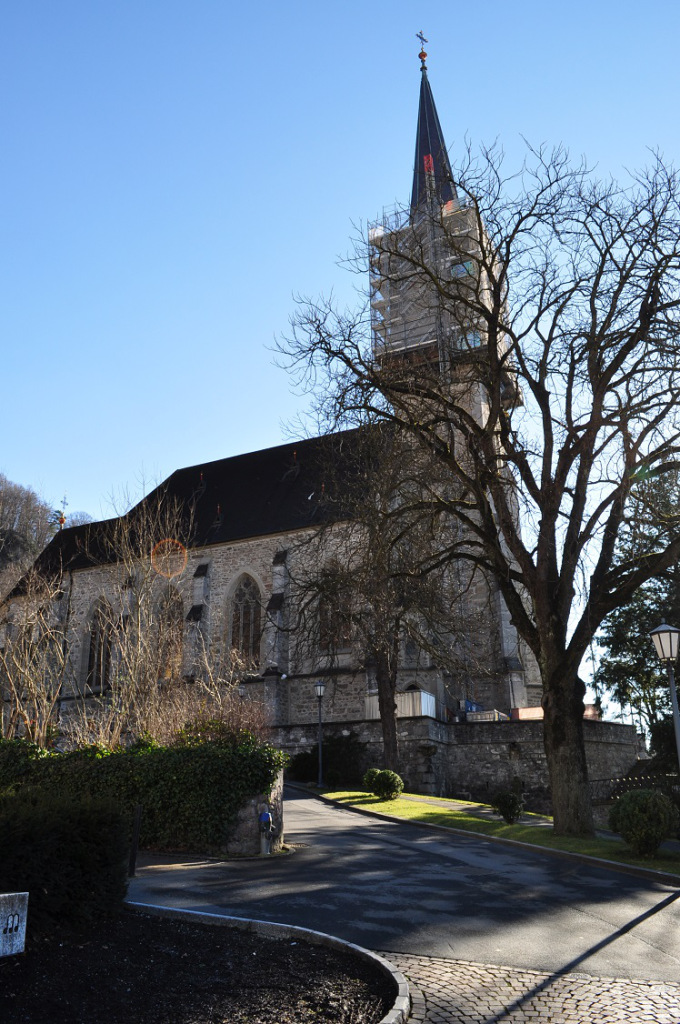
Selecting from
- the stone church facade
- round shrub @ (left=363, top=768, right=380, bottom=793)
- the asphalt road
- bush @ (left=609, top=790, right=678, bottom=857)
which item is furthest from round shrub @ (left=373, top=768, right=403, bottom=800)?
bush @ (left=609, top=790, right=678, bottom=857)

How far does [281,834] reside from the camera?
1322 centimetres

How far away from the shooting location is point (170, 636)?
87.1 feet

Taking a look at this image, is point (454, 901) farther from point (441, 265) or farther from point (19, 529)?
point (19, 529)

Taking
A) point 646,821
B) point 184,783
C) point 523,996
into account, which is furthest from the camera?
point 184,783

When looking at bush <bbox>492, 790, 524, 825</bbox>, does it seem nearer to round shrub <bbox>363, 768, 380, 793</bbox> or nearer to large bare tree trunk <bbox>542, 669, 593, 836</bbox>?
large bare tree trunk <bbox>542, 669, 593, 836</bbox>

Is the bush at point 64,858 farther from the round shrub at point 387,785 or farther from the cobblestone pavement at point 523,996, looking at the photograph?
the round shrub at point 387,785

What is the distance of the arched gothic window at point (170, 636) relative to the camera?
2239cm

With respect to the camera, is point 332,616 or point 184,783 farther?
point 332,616

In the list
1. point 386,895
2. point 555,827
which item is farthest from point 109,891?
point 555,827

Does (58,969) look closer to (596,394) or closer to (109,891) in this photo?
(109,891)

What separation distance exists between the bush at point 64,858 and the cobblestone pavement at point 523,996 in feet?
8.18

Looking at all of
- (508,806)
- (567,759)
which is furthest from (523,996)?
(508,806)

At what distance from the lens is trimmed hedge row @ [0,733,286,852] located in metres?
12.8

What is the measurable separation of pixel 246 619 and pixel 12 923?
87.1 feet
